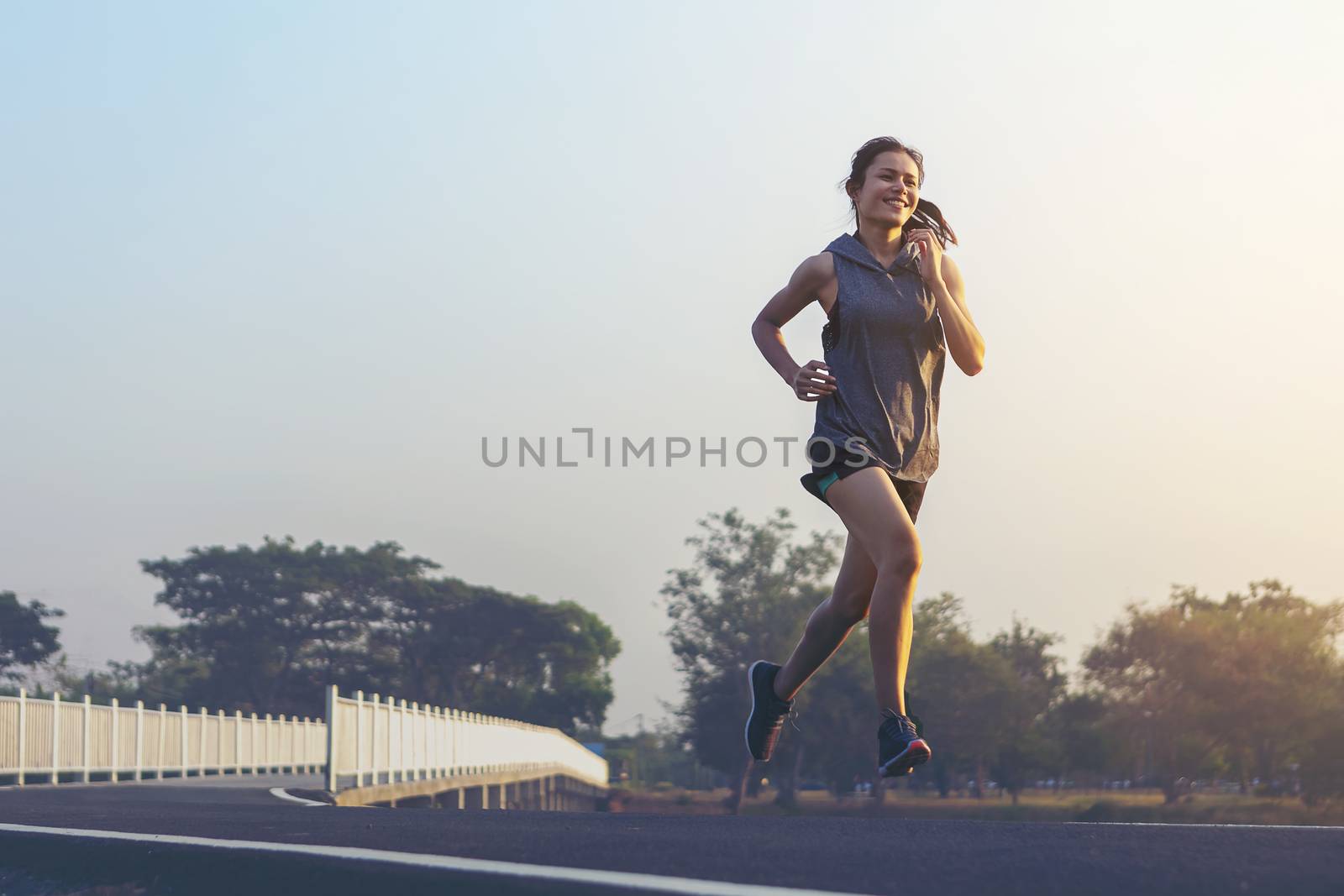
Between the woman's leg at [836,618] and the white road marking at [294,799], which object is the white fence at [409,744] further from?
the woman's leg at [836,618]

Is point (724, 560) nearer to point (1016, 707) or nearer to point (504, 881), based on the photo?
point (1016, 707)

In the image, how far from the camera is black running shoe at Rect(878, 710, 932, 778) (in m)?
4.80

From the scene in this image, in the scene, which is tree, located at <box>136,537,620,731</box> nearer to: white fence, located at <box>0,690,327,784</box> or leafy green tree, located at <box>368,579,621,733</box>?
leafy green tree, located at <box>368,579,621,733</box>

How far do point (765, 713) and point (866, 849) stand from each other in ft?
6.54

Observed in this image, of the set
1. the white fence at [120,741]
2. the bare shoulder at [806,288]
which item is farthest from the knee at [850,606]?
the white fence at [120,741]

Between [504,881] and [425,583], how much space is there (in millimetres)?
94637

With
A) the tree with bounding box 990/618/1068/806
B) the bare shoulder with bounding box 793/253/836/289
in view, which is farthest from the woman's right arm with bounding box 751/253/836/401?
the tree with bounding box 990/618/1068/806

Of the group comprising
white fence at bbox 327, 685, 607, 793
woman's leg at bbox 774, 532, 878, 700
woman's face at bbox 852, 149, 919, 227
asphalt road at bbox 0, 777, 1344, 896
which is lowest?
white fence at bbox 327, 685, 607, 793

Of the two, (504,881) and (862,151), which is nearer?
(504,881)

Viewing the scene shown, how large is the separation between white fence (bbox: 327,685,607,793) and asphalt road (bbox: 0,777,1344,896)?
14.3m

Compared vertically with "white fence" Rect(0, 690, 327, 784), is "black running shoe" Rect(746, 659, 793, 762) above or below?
above

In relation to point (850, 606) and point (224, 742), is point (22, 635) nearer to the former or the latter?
point (224, 742)

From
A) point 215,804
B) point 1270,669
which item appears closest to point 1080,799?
point 1270,669

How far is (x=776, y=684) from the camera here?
19.9 ft
